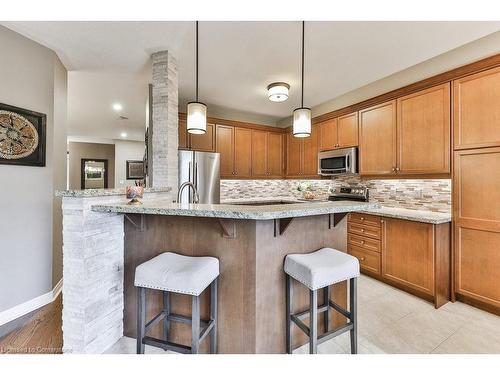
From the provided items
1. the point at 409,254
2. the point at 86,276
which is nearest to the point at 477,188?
the point at 409,254

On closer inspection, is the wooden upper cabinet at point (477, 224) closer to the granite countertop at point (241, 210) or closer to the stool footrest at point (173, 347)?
the granite countertop at point (241, 210)

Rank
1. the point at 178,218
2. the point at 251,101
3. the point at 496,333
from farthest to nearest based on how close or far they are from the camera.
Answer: the point at 251,101, the point at 496,333, the point at 178,218

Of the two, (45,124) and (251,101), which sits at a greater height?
(251,101)

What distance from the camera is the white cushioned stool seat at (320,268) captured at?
4.73 feet

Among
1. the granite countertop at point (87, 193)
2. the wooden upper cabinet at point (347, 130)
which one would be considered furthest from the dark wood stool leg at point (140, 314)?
the wooden upper cabinet at point (347, 130)

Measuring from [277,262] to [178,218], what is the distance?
777 millimetres

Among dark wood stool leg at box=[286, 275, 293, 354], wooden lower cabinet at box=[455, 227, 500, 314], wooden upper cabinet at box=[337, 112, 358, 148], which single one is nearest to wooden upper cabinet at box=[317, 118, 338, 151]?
wooden upper cabinet at box=[337, 112, 358, 148]

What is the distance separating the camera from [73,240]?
5.34ft

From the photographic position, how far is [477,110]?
7.66ft

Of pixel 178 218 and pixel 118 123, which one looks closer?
pixel 178 218

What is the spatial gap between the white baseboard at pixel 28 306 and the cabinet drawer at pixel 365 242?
12.1ft

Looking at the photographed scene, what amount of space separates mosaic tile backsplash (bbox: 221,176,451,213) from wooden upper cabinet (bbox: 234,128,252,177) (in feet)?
0.95
